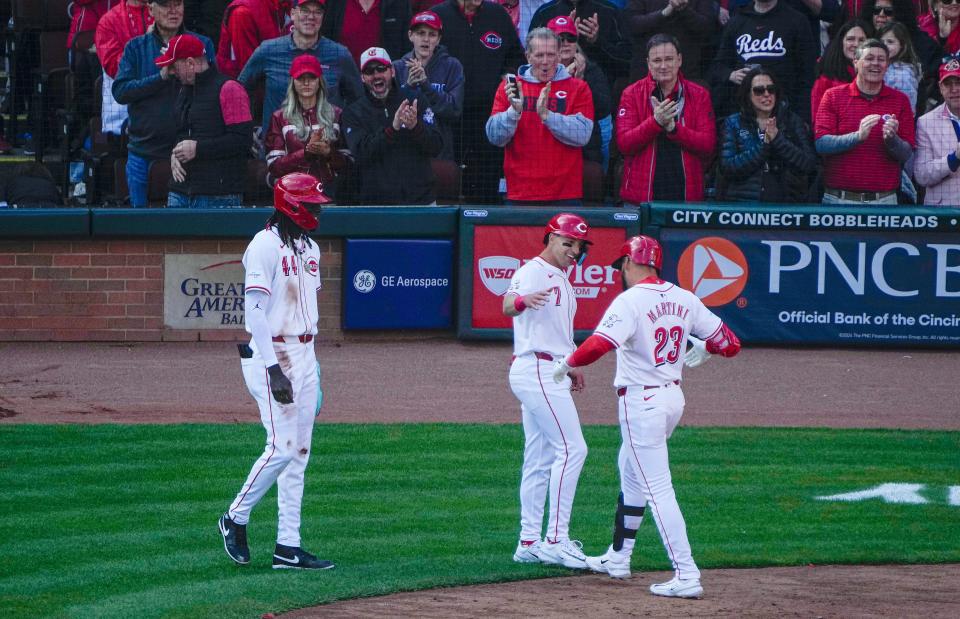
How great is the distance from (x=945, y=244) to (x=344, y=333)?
5719mm

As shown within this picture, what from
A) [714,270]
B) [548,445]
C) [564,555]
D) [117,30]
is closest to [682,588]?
[564,555]

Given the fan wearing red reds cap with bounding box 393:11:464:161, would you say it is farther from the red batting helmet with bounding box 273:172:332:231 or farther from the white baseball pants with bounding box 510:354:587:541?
the white baseball pants with bounding box 510:354:587:541

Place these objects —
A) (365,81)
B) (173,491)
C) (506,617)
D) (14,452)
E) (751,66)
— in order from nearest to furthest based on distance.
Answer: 1. (506,617)
2. (173,491)
3. (14,452)
4. (365,81)
5. (751,66)

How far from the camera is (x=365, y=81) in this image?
1228cm

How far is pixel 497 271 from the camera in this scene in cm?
1309

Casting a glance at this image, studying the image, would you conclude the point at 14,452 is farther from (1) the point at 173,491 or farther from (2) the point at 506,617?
(2) the point at 506,617

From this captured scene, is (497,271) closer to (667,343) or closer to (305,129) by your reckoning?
(305,129)

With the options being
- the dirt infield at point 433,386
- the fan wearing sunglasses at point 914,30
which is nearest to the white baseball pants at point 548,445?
the dirt infield at point 433,386

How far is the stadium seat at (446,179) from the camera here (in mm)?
13258

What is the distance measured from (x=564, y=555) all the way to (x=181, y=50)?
21.9 feet

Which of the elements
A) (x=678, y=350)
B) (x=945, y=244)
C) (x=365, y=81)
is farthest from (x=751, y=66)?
(x=678, y=350)

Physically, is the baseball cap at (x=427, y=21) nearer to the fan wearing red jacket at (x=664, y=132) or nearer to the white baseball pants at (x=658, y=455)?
the fan wearing red jacket at (x=664, y=132)

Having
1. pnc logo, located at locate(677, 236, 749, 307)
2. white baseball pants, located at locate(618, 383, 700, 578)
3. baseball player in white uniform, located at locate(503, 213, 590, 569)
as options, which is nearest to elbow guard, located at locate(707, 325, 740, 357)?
white baseball pants, located at locate(618, 383, 700, 578)

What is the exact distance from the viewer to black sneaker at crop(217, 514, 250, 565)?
6.97m
